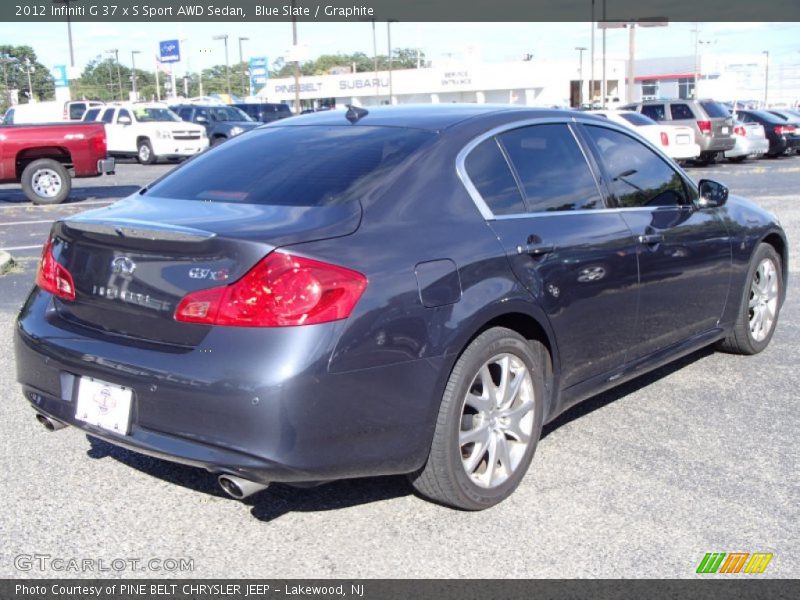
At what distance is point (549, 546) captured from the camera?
3.51 meters

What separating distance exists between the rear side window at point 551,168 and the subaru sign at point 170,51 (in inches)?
2665

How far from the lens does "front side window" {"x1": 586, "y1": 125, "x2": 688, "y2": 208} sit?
482cm

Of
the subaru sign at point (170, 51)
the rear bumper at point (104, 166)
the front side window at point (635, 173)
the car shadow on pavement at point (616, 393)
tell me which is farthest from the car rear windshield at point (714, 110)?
the subaru sign at point (170, 51)

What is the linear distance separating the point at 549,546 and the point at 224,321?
1.49 metres

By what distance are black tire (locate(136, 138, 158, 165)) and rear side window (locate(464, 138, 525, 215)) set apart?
27033 millimetres

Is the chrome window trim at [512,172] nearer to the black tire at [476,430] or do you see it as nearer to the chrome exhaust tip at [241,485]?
the black tire at [476,430]

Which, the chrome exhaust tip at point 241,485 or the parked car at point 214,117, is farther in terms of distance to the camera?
the parked car at point 214,117

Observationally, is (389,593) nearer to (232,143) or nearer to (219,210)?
(219,210)

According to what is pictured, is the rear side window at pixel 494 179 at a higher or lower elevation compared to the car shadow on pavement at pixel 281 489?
higher

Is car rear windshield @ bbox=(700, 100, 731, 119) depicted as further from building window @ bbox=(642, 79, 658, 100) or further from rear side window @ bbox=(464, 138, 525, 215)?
building window @ bbox=(642, 79, 658, 100)

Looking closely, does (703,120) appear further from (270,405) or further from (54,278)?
(270,405)

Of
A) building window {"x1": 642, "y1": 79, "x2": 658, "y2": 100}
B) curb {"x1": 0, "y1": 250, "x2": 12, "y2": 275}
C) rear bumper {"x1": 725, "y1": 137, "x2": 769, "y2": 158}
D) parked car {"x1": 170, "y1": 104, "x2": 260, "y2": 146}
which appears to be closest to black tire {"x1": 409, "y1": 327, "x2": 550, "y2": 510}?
curb {"x1": 0, "y1": 250, "x2": 12, "y2": 275}

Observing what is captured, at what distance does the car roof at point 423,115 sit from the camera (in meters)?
4.23

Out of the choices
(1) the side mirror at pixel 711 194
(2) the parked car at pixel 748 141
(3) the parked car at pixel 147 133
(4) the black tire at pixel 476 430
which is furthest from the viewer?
(3) the parked car at pixel 147 133
